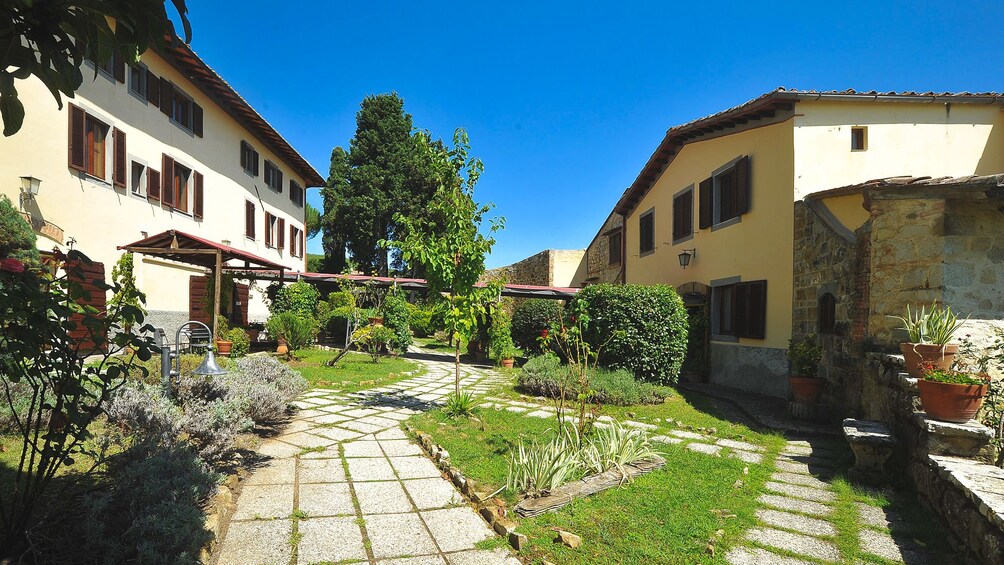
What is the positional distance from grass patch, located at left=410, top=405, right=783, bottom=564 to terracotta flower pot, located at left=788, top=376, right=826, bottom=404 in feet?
6.24

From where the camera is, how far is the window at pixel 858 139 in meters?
8.97

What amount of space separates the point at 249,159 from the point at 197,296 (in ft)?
19.4

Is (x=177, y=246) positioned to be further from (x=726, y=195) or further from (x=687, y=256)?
(x=726, y=195)

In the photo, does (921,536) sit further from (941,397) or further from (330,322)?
(330,322)

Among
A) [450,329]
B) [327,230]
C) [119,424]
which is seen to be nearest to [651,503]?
[450,329]

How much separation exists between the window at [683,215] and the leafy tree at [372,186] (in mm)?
14999

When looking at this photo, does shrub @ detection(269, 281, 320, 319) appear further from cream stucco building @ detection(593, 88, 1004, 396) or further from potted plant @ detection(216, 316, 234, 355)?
cream stucco building @ detection(593, 88, 1004, 396)

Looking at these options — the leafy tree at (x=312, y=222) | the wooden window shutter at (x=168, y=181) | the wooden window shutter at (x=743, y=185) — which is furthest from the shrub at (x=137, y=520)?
the leafy tree at (x=312, y=222)

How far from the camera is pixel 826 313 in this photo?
7.61m

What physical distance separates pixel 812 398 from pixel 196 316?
14.5 metres

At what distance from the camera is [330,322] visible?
1619 centimetres

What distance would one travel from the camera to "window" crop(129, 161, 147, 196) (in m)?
11.3

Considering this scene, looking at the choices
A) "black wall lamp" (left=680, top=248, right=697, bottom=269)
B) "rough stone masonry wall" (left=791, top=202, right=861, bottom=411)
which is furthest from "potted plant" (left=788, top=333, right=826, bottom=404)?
"black wall lamp" (left=680, top=248, right=697, bottom=269)

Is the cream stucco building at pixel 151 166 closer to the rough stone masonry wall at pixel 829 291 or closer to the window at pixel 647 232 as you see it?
the rough stone masonry wall at pixel 829 291
